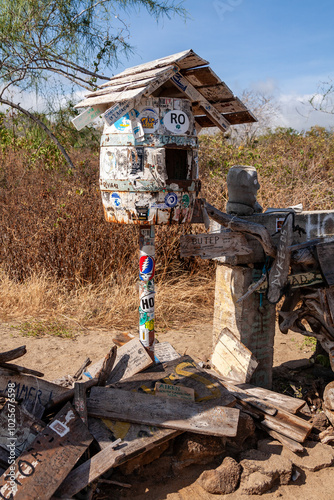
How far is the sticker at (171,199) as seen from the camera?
2.82 m

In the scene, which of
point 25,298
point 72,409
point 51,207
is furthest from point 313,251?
point 51,207

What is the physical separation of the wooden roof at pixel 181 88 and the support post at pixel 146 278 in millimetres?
936

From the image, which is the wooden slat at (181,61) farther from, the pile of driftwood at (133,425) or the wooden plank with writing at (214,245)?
the pile of driftwood at (133,425)

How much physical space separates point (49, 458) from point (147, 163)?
183 centimetres

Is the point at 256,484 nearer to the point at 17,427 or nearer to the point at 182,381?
the point at 182,381

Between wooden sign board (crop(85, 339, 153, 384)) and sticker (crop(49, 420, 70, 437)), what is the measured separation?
72cm

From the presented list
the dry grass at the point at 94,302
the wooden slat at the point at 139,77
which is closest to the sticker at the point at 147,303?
the wooden slat at the point at 139,77

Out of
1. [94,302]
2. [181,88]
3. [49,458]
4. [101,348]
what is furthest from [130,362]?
[94,302]

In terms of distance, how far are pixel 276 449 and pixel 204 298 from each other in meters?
3.18

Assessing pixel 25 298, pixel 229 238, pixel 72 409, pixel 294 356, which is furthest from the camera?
pixel 25 298

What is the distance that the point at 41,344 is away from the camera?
472 cm

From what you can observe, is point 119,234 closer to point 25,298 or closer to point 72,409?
point 25,298

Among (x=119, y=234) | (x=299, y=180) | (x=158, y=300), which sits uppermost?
(x=299, y=180)

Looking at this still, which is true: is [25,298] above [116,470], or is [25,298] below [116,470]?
above
